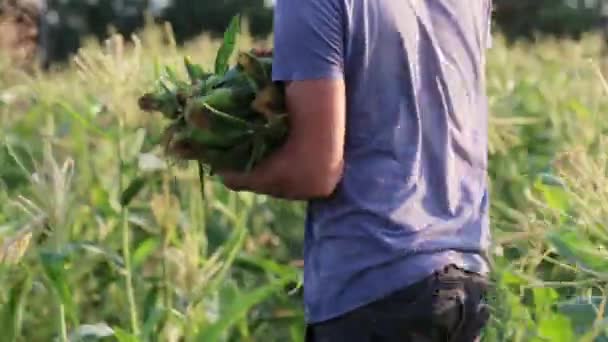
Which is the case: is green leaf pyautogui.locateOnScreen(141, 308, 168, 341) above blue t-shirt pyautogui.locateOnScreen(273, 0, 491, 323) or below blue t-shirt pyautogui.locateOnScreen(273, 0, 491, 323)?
below

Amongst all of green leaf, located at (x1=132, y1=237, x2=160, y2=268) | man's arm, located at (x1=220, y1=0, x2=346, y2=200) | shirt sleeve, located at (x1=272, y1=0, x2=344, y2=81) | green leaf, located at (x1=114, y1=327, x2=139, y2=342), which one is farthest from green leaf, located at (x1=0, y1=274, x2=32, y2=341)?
shirt sleeve, located at (x1=272, y1=0, x2=344, y2=81)

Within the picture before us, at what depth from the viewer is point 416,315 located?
232 cm

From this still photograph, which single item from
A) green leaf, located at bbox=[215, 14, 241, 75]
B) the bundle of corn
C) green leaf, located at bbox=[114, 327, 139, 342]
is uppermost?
green leaf, located at bbox=[215, 14, 241, 75]

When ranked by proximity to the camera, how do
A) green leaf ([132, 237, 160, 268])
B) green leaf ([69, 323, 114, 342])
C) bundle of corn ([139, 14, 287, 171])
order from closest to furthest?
1. bundle of corn ([139, 14, 287, 171])
2. green leaf ([69, 323, 114, 342])
3. green leaf ([132, 237, 160, 268])

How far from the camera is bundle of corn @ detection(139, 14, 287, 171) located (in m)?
2.35

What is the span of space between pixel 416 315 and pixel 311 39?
0.47 meters

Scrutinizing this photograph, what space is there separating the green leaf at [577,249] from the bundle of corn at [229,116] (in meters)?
0.50

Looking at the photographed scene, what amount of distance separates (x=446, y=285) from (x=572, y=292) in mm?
1231

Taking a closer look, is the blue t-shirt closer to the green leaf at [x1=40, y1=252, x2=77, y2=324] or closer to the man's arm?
the man's arm

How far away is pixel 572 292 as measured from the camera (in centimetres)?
349

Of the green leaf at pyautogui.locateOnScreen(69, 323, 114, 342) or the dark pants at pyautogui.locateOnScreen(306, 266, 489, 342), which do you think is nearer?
the dark pants at pyautogui.locateOnScreen(306, 266, 489, 342)

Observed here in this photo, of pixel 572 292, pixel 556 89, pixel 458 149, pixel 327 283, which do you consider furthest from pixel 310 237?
pixel 556 89

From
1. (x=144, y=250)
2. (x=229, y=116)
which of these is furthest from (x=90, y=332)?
(x=229, y=116)

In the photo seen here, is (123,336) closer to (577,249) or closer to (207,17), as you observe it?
(577,249)
